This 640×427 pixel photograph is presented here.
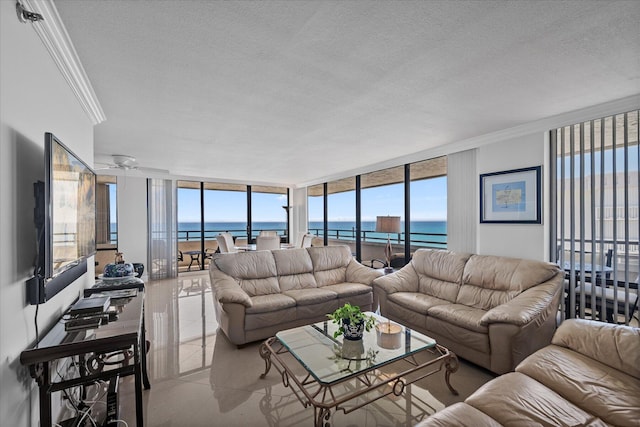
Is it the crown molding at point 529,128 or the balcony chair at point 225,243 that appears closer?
the crown molding at point 529,128

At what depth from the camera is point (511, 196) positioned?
11.6ft

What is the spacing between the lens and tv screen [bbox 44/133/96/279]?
53.1 inches

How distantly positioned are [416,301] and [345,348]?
135 centimetres

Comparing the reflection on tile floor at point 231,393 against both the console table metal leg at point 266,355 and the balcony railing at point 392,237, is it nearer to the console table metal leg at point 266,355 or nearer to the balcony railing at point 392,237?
the console table metal leg at point 266,355

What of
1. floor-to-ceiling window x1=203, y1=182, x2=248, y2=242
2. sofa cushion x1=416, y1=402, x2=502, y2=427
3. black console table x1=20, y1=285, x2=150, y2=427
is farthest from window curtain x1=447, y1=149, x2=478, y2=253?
floor-to-ceiling window x1=203, y1=182, x2=248, y2=242

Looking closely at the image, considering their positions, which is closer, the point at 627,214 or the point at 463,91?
the point at 463,91

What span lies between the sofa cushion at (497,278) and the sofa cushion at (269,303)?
6.47ft

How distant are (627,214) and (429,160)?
2.48 metres

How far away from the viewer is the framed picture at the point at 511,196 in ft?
10.9

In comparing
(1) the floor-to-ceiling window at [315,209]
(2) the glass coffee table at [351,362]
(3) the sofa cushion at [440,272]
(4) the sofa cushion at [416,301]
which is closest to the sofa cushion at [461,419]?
(2) the glass coffee table at [351,362]

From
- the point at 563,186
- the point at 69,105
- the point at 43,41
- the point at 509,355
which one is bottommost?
the point at 509,355

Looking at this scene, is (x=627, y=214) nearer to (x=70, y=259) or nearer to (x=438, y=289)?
(x=438, y=289)

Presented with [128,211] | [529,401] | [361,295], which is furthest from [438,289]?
[128,211]

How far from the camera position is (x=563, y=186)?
10.4 ft
